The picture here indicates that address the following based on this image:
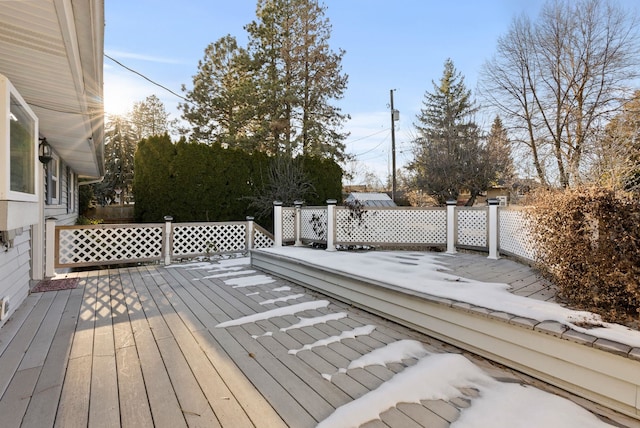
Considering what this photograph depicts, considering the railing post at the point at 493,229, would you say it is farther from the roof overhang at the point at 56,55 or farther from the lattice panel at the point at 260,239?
the roof overhang at the point at 56,55

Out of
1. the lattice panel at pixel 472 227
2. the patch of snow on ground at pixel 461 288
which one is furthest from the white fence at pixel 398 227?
the patch of snow on ground at pixel 461 288

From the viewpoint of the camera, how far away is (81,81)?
9.77 ft

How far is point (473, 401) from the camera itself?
187 centimetres

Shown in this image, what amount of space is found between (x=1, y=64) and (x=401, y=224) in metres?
6.35

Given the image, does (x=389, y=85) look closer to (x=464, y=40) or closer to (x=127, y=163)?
(x=464, y=40)

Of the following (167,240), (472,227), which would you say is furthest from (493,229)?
(167,240)

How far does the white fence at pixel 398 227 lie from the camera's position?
19.8 ft

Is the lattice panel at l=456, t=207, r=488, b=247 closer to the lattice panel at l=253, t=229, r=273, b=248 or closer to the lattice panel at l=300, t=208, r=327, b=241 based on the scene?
the lattice panel at l=300, t=208, r=327, b=241

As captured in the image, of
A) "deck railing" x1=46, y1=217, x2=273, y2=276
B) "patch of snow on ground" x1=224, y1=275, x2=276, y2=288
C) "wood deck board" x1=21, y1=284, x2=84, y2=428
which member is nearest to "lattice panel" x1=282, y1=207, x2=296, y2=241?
"deck railing" x1=46, y1=217, x2=273, y2=276

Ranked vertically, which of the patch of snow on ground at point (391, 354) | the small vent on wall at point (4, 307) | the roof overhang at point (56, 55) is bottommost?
the patch of snow on ground at point (391, 354)

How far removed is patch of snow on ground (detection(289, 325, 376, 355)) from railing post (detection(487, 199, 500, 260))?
3758mm

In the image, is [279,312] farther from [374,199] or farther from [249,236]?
[374,199]

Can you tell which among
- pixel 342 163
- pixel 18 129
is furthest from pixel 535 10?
pixel 18 129

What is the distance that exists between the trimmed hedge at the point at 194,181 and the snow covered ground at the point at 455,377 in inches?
228
